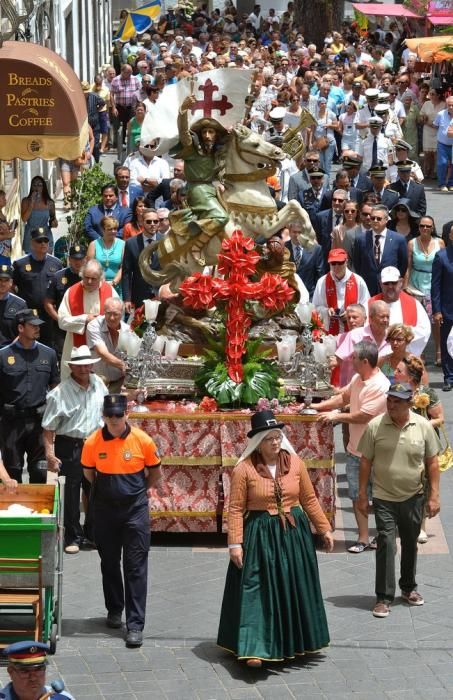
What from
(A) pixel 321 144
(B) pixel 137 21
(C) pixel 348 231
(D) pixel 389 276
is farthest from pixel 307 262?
(B) pixel 137 21

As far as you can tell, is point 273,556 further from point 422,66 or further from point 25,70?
point 422,66

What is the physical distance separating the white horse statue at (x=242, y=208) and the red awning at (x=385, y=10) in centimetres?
3011

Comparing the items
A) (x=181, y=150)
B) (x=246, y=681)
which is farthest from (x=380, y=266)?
(x=246, y=681)

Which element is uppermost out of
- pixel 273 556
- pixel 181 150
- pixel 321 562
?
pixel 181 150

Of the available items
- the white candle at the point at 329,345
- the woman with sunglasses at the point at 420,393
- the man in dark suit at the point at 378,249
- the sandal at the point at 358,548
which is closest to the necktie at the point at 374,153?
the man in dark suit at the point at 378,249

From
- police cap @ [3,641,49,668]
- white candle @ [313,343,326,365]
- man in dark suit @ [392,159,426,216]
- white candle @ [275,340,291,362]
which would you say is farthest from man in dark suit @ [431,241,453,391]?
police cap @ [3,641,49,668]

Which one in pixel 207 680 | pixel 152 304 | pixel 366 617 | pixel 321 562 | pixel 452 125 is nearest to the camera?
pixel 207 680

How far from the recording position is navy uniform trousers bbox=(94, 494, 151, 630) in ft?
33.9

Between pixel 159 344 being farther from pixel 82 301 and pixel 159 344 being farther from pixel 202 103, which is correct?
pixel 202 103

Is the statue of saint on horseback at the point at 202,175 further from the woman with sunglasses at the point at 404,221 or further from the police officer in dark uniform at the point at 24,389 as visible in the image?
the woman with sunglasses at the point at 404,221

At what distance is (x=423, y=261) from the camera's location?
1756 centimetres

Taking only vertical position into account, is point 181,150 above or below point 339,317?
above

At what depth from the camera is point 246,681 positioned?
9.77 metres

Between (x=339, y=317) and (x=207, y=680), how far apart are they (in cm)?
592
